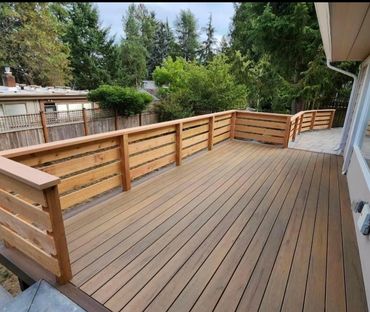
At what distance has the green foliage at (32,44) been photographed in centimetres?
1199

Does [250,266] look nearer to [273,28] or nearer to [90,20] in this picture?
[273,28]

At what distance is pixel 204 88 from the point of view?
29.1 ft

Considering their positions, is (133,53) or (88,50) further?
(133,53)

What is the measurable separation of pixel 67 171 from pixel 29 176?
0.87 meters

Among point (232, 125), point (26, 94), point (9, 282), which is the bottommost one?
point (9, 282)

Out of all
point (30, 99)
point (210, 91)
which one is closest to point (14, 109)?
point (30, 99)

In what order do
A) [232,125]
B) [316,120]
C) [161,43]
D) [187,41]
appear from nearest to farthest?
[232,125], [316,120], [187,41], [161,43]

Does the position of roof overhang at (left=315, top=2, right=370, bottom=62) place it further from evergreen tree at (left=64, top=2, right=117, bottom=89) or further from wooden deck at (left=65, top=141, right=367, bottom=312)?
evergreen tree at (left=64, top=2, right=117, bottom=89)

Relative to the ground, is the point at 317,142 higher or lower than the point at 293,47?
lower

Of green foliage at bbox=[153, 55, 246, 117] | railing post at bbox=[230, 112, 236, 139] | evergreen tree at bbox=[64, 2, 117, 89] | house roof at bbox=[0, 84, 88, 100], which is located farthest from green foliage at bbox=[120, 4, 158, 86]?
railing post at bbox=[230, 112, 236, 139]

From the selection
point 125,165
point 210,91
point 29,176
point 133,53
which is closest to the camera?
point 29,176

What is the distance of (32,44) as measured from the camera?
509 inches

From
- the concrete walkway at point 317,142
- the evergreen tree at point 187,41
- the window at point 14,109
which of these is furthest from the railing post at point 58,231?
the evergreen tree at point 187,41

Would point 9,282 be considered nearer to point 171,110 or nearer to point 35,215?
point 35,215
